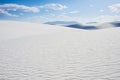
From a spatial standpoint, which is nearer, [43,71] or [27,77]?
[27,77]

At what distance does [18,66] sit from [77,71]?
119 inches

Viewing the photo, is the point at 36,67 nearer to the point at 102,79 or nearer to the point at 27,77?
the point at 27,77

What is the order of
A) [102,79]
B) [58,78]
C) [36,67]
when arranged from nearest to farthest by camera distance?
[102,79], [58,78], [36,67]

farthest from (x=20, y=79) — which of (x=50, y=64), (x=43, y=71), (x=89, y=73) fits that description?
(x=89, y=73)

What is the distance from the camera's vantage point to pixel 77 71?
5.56 meters

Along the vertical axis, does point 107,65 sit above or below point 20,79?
above

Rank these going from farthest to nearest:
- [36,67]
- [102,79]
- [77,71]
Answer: [36,67] → [77,71] → [102,79]

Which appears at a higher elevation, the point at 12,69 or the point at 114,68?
the point at 114,68

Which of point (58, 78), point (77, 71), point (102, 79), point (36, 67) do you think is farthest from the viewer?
point (36, 67)

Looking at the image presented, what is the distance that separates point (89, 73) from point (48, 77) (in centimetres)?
152

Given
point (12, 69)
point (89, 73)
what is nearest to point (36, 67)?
point (12, 69)

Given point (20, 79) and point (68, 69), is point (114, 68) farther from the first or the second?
point (20, 79)

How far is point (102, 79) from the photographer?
453cm

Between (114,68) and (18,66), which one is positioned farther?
(18,66)
